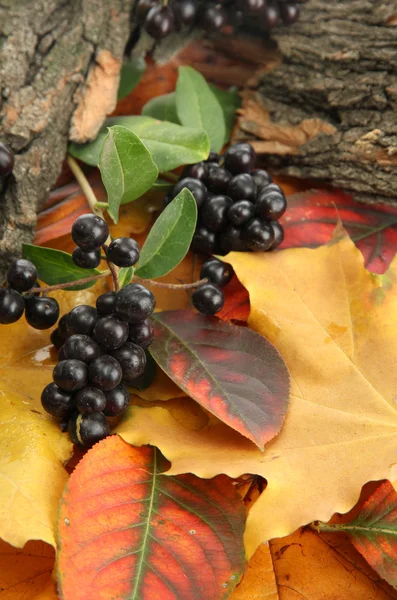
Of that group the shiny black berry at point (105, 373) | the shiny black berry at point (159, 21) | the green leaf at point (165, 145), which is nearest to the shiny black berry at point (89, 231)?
the shiny black berry at point (105, 373)

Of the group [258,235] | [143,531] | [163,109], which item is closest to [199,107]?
[163,109]

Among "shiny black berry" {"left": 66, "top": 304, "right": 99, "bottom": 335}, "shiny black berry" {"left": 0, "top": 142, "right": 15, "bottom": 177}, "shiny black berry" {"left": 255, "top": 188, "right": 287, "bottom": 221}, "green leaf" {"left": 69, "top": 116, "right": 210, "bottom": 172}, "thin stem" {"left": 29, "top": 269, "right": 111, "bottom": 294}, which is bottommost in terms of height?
"shiny black berry" {"left": 66, "top": 304, "right": 99, "bottom": 335}

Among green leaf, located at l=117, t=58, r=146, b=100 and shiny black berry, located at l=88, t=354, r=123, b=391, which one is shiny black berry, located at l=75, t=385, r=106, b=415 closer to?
shiny black berry, located at l=88, t=354, r=123, b=391

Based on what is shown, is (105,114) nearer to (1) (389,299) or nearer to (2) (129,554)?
(1) (389,299)

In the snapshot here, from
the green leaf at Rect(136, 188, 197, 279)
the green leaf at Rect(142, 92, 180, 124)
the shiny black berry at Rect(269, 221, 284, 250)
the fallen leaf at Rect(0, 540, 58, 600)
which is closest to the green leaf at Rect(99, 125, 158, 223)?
the green leaf at Rect(136, 188, 197, 279)

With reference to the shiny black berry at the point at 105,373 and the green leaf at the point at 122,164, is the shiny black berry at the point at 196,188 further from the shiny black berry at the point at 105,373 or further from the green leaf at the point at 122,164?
the shiny black berry at the point at 105,373

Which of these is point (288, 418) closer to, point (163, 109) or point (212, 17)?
point (163, 109)

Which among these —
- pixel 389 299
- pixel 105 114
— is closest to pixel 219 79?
pixel 105 114
